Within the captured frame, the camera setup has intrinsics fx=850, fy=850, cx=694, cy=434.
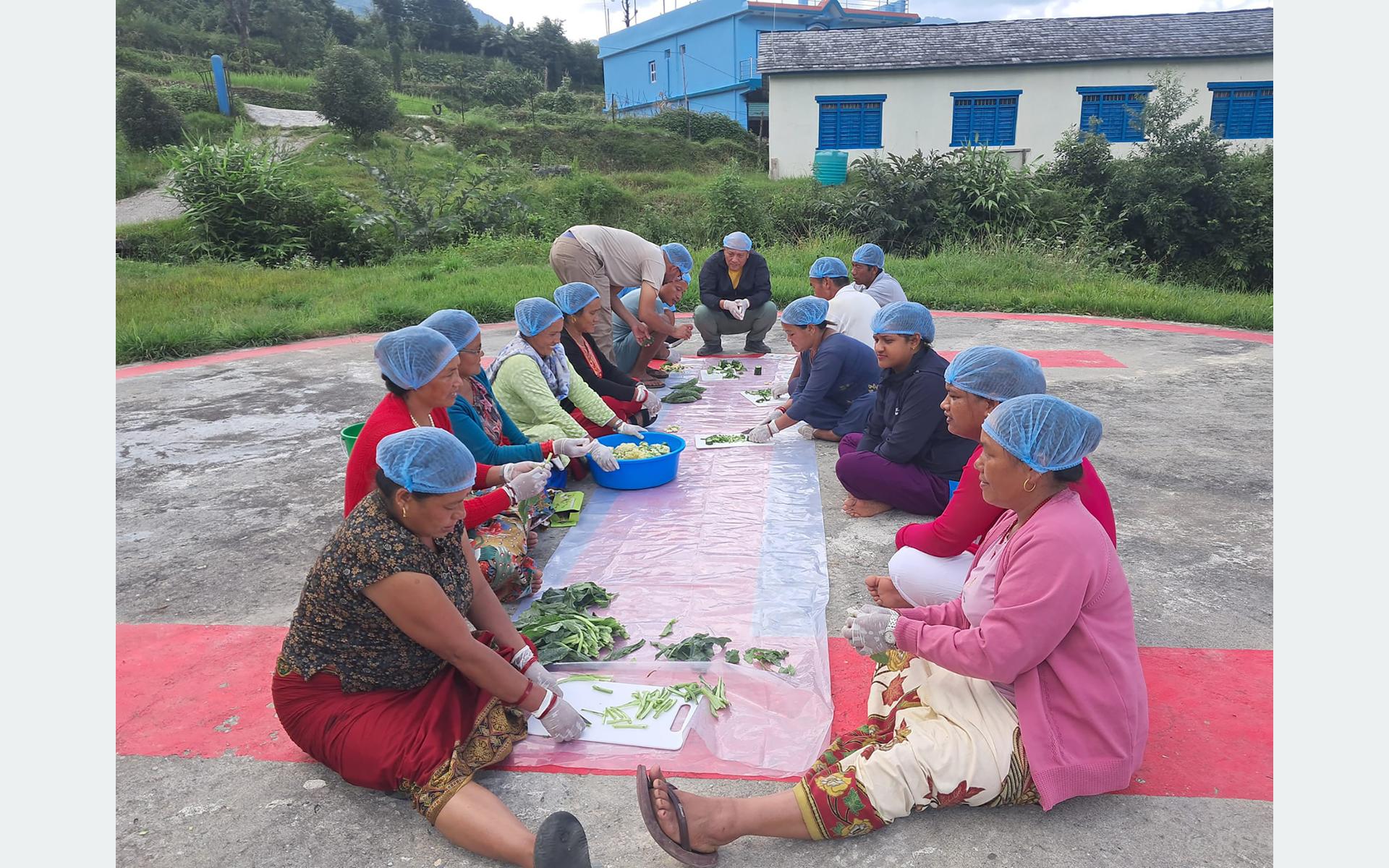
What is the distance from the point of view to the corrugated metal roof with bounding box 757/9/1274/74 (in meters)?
20.3

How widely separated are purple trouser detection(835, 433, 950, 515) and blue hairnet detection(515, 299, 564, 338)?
171 cm

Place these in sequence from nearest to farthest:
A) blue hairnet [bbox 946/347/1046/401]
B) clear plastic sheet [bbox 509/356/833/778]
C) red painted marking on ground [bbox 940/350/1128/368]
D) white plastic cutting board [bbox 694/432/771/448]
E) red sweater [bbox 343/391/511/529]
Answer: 1. clear plastic sheet [bbox 509/356/833/778]
2. red sweater [bbox 343/391/511/529]
3. blue hairnet [bbox 946/347/1046/401]
4. white plastic cutting board [bbox 694/432/771/448]
5. red painted marking on ground [bbox 940/350/1128/368]

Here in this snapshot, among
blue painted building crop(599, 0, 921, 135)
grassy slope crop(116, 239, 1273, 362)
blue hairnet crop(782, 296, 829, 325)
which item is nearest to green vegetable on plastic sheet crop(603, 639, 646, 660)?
blue hairnet crop(782, 296, 829, 325)

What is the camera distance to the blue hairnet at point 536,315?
451cm

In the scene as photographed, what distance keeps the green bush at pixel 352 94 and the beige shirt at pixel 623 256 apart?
15903 millimetres

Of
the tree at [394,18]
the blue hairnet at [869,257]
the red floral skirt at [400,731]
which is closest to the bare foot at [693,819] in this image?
the red floral skirt at [400,731]

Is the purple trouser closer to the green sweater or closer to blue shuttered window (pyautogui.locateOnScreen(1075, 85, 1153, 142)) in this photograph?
the green sweater

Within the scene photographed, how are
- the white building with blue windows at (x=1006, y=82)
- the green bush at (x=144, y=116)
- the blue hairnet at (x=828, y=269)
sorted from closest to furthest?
the blue hairnet at (x=828, y=269) → the green bush at (x=144, y=116) → the white building with blue windows at (x=1006, y=82)

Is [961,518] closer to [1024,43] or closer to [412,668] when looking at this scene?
[412,668]

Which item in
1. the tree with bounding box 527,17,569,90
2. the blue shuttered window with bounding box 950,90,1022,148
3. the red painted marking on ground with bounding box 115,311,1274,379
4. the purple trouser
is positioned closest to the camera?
the purple trouser

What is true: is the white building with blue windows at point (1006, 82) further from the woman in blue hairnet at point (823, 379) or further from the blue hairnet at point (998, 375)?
the blue hairnet at point (998, 375)

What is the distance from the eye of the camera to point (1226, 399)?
21.4 ft

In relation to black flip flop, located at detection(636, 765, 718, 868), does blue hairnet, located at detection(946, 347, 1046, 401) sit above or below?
above

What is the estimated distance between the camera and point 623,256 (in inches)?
272
